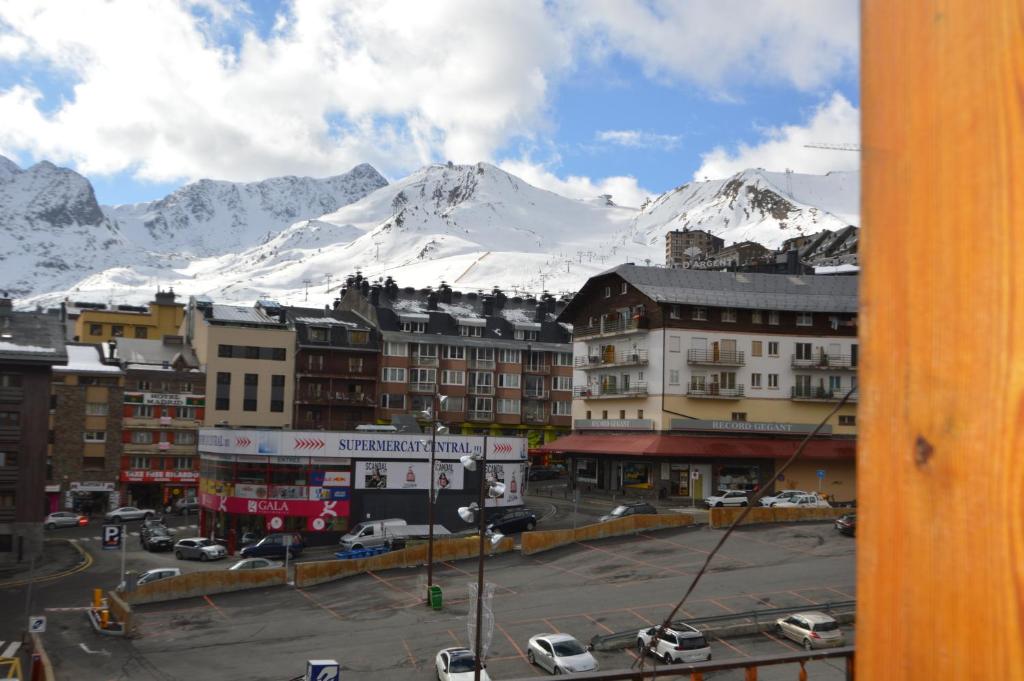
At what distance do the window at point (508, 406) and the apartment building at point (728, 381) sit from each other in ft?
78.0

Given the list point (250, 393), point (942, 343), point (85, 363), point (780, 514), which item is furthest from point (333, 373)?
point (942, 343)

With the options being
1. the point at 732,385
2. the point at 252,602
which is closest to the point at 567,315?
the point at 732,385

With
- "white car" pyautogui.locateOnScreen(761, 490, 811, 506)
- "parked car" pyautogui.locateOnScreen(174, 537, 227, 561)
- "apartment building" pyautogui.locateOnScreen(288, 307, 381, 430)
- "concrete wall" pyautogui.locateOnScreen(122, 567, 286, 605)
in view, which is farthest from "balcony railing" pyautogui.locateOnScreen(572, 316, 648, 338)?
"concrete wall" pyautogui.locateOnScreen(122, 567, 286, 605)

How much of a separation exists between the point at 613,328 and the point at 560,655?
45765mm

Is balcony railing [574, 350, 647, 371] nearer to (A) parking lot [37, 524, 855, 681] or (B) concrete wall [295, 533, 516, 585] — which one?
(A) parking lot [37, 524, 855, 681]

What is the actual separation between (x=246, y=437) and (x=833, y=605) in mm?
35092

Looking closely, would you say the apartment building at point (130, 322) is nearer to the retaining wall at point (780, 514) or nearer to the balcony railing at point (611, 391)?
the balcony railing at point (611, 391)

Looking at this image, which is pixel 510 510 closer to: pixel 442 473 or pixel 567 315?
pixel 442 473

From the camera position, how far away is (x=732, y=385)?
65875 millimetres

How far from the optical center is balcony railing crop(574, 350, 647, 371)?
6706 cm

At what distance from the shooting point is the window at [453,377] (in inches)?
3501

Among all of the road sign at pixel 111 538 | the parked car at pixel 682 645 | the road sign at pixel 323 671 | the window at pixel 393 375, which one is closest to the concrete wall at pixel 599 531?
the road sign at pixel 111 538

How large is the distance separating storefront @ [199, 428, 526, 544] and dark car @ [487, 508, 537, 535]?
10.4 feet

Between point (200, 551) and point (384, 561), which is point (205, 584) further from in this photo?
point (200, 551)
